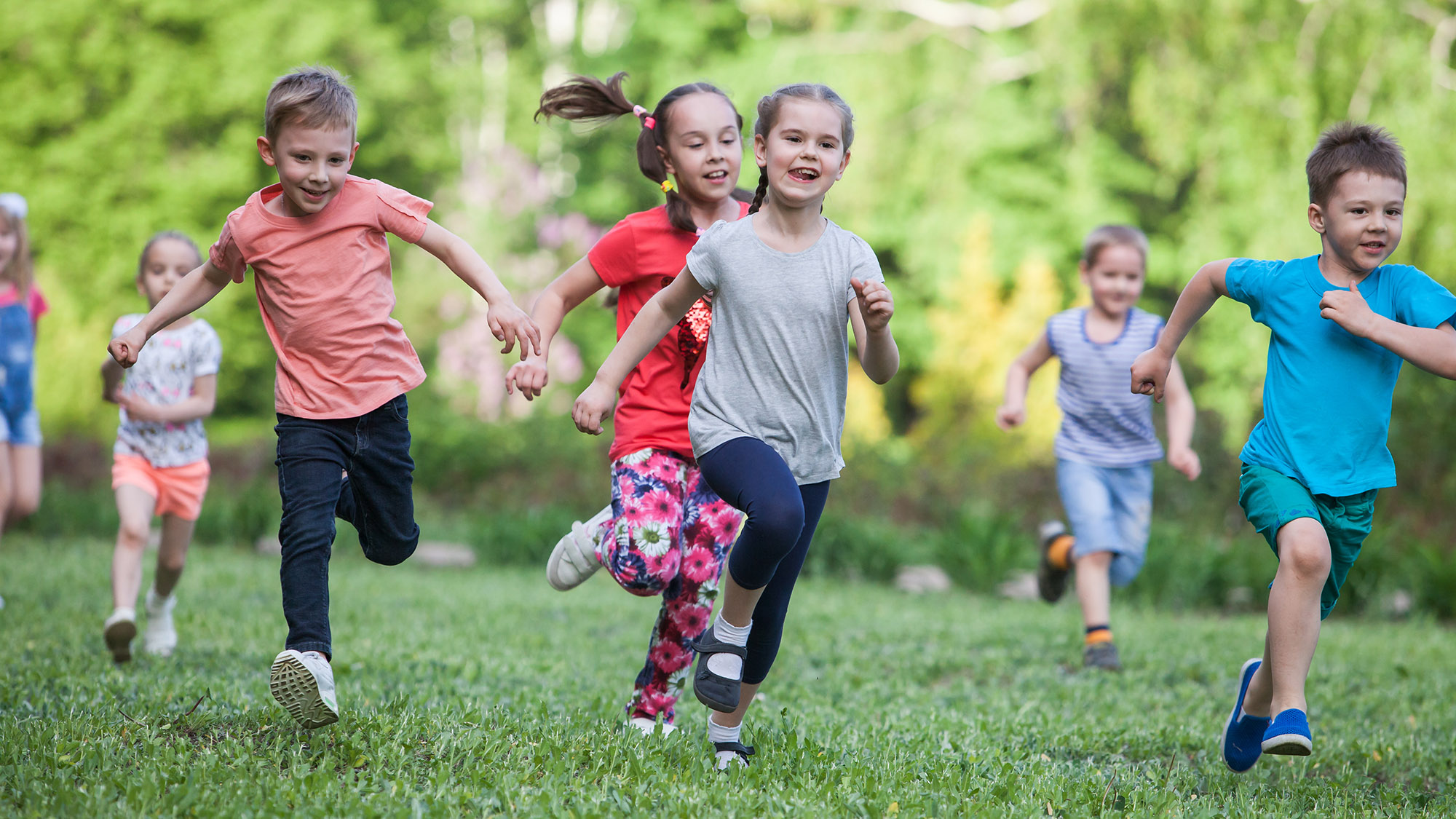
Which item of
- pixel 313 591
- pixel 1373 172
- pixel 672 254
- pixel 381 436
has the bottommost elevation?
pixel 313 591

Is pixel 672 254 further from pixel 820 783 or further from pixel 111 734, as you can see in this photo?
pixel 111 734

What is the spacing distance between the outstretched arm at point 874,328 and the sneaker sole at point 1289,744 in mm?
1487

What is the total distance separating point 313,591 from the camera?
3.50 metres

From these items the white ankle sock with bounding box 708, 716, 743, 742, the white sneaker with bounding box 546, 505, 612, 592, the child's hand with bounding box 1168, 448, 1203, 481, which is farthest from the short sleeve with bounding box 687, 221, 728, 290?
the child's hand with bounding box 1168, 448, 1203, 481

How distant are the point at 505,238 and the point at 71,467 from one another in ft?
21.5

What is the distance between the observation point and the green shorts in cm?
354

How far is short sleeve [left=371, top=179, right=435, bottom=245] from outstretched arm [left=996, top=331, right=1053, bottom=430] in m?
3.17

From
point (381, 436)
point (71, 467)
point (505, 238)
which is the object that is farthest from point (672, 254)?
point (505, 238)

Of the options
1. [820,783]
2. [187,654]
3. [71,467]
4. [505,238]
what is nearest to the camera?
[820,783]

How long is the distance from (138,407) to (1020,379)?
4322 mm

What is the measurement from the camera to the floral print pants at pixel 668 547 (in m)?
3.65

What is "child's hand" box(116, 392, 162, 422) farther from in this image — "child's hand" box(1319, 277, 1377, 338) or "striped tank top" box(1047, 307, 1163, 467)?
"child's hand" box(1319, 277, 1377, 338)

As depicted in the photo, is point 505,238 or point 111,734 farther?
point 505,238

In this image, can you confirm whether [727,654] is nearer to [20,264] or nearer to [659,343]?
[659,343]
